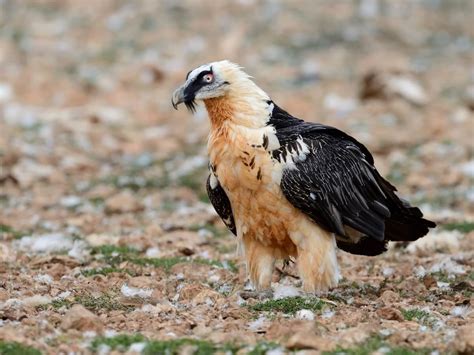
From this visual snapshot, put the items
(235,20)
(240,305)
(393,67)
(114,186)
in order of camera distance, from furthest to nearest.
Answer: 1. (235,20)
2. (393,67)
3. (114,186)
4. (240,305)

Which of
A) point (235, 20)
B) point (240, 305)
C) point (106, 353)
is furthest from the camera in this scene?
point (235, 20)

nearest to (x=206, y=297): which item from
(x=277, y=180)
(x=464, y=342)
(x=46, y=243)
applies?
(x=277, y=180)

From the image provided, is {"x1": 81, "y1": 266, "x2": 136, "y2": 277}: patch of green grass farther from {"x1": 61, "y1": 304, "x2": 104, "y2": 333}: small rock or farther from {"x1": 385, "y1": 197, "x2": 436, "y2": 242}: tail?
{"x1": 61, "y1": 304, "x2": 104, "y2": 333}: small rock

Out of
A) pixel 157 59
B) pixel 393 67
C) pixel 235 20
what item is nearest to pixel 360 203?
pixel 393 67

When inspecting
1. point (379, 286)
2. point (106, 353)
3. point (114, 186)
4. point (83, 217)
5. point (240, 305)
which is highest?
point (114, 186)

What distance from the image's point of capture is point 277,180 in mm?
7816

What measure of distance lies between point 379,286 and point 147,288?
2096 mm

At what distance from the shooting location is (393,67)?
2214cm

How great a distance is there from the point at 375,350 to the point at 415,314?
1344mm

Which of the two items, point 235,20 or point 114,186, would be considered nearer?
point 114,186

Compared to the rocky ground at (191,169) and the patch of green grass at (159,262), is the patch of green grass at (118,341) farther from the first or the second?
the patch of green grass at (159,262)

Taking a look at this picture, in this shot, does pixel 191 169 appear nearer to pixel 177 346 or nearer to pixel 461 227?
pixel 461 227

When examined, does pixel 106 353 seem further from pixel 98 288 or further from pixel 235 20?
pixel 235 20

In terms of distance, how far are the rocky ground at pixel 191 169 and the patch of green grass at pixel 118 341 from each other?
0.01 m
